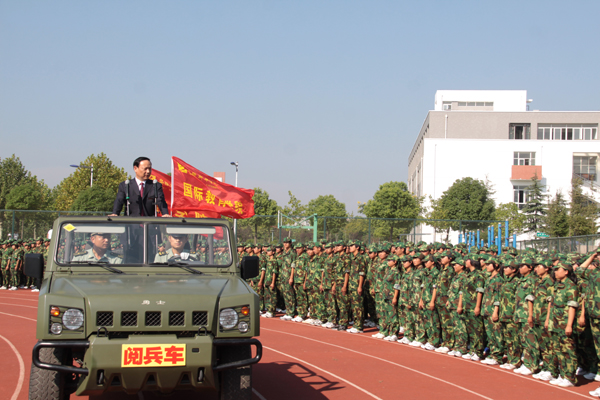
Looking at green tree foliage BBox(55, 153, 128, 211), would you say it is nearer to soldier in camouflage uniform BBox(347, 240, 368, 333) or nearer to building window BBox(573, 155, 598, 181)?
soldier in camouflage uniform BBox(347, 240, 368, 333)

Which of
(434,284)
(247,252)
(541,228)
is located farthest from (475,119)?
(434,284)

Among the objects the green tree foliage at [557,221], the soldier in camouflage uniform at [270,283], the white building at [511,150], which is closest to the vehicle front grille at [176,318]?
the soldier in camouflage uniform at [270,283]

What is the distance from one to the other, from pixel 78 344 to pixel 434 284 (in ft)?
24.7

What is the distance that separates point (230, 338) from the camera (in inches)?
193

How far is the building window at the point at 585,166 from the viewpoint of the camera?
178ft

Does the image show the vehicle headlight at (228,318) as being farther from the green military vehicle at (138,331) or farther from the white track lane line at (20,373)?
the white track lane line at (20,373)

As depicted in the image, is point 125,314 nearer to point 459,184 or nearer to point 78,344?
point 78,344

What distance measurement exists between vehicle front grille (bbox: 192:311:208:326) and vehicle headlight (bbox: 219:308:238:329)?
0.13 metres

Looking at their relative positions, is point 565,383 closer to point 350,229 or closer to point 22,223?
point 350,229

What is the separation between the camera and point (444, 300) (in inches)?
408

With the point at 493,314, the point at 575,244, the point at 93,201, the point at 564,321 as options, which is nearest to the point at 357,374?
the point at 493,314

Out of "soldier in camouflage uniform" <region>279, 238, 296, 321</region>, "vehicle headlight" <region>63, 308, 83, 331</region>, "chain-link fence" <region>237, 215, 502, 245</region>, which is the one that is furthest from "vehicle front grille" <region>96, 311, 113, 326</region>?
"chain-link fence" <region>237, 215, 502, 245</region>

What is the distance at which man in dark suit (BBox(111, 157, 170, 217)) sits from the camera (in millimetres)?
6902

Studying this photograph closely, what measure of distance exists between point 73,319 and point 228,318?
4.14 feet
